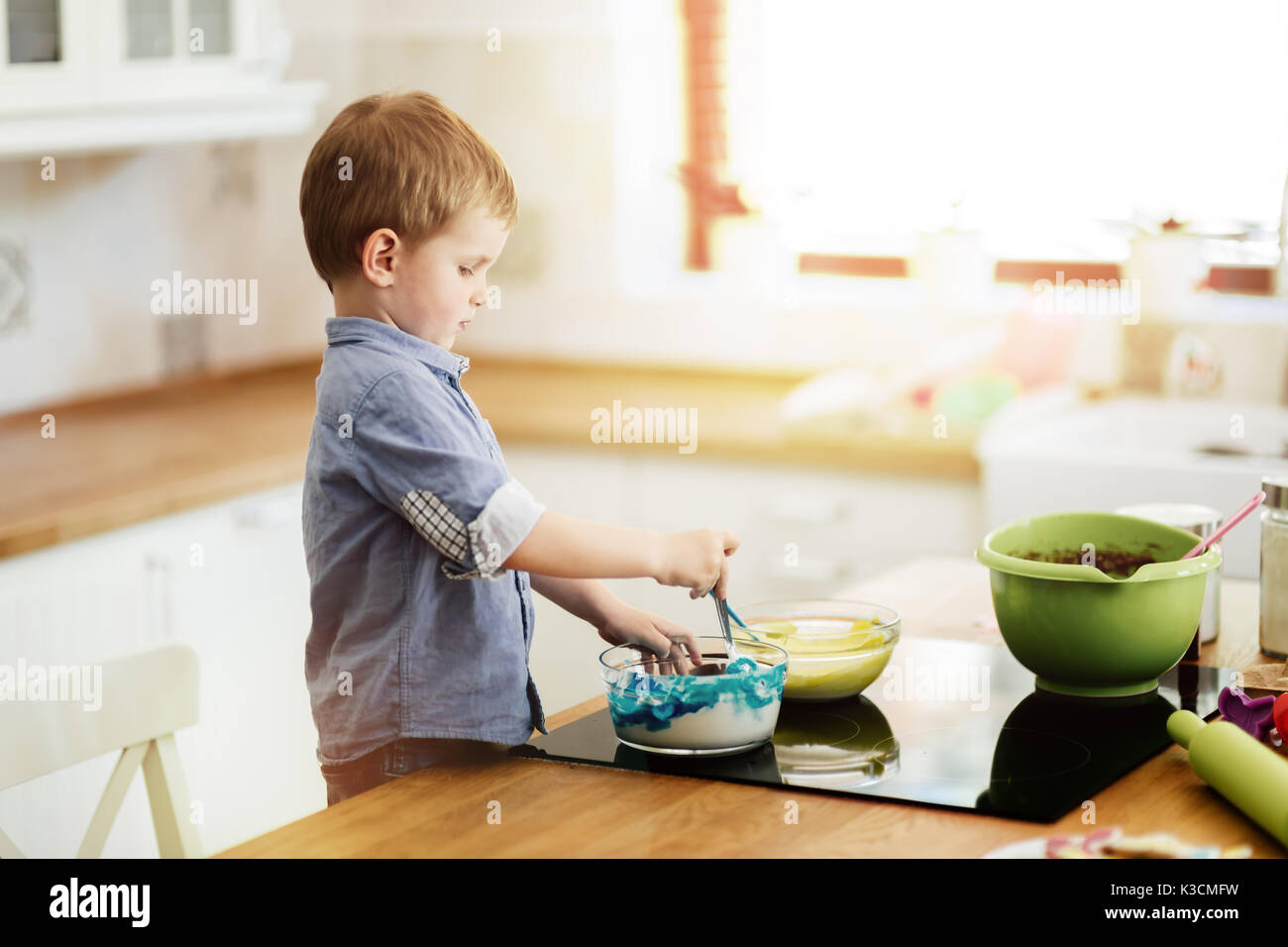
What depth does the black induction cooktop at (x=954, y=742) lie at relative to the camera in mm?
1129

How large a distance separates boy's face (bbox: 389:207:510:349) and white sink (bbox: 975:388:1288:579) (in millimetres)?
1363

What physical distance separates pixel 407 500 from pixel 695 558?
0.23 meters

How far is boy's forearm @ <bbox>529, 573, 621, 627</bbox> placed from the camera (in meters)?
1.41

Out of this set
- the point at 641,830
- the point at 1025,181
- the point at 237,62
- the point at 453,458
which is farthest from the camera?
the point at 1025,181

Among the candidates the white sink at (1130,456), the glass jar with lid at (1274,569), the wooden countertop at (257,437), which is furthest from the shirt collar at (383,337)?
the white sink at (1130,456)

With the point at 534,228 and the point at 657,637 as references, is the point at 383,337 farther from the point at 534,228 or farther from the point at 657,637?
the point at 534,228

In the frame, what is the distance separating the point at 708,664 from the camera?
1292mm

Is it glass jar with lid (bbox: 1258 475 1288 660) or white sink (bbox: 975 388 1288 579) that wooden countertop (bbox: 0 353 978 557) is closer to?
white sink (bbox: 975 388 1288 579)

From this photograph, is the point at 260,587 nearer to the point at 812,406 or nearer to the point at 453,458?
the point at 812,406

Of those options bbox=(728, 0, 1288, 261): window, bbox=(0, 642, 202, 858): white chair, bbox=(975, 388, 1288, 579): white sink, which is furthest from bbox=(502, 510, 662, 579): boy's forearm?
bbox=(728, 0, 1288, 261): window

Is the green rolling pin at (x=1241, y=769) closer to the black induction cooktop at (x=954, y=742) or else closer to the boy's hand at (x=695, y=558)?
the black induction cooktop at (x=954, y=742)

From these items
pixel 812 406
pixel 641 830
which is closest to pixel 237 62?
pixel 812 406

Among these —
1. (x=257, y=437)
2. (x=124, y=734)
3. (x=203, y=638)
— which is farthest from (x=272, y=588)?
(x=124, y=734)
